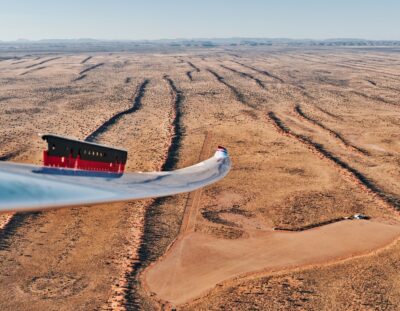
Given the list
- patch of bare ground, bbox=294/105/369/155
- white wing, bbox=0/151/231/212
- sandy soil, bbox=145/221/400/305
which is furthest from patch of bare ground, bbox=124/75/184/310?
patch of bare ground, bbox=294/105/369/155

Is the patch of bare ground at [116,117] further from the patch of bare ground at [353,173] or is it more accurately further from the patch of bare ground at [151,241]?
the patch of bare ground at [353,173]

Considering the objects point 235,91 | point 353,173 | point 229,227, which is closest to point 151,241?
point 229,227

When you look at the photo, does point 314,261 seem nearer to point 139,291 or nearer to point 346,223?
point 346,223

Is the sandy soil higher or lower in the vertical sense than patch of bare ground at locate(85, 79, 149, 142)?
lower

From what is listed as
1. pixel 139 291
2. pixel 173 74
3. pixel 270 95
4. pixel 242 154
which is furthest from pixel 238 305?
pixel 173 74

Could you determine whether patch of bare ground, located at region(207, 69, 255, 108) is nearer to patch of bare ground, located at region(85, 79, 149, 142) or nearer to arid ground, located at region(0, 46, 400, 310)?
arid ground, located at region(0, 46, 400, 310)

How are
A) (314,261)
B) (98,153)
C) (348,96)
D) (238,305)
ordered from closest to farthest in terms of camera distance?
(98,153), (238,305), (314,261), (348,96)

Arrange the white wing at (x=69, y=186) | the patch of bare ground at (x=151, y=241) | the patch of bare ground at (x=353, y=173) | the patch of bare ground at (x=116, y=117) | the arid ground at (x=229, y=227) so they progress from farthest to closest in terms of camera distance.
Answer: the patch of bare ground at (x=116, y=117)
the patch of bare ground at (x=353, y=173)
the arid ground at (x=229, y=227)
the patch of bare ground at (x=151, y=241)
the white wing at (x=69, y=186)

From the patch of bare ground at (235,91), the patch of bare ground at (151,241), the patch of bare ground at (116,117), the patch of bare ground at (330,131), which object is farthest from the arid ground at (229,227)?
the patch of bare ground at (235,91)
